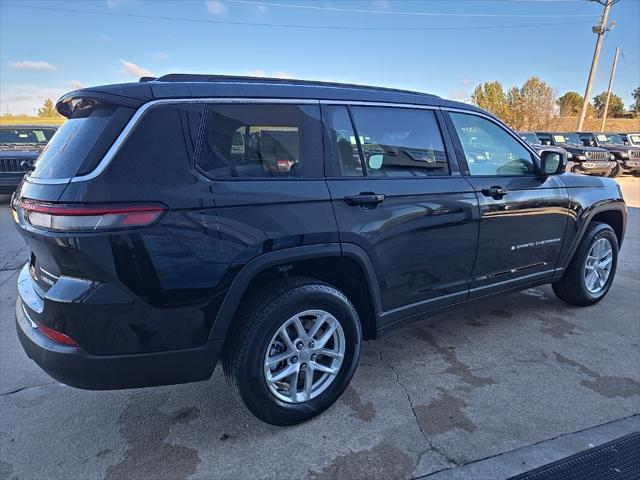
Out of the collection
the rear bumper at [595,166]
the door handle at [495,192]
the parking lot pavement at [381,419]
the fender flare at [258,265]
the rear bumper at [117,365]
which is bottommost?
the parking lot pavement at [381,419]

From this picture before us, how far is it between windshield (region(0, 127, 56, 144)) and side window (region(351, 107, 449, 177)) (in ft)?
36.9

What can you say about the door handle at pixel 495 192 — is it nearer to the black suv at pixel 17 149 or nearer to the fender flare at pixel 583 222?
the fender flare at pixel 583 222

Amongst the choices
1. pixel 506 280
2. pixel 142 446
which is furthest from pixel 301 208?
pixel 506 280

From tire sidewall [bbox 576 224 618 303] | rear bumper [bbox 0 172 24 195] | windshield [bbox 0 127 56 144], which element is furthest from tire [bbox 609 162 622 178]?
rear bumper [bbox 0 172 24 195]

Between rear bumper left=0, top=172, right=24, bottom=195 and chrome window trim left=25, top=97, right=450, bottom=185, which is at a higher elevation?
chrome window trim left=25, top=97, right=450, bottom=185

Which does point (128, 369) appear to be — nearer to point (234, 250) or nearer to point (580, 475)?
point (234, 250)

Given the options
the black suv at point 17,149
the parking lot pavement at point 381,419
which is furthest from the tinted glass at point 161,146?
the black suv at point 17,149

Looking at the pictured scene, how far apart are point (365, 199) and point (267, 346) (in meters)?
0.99

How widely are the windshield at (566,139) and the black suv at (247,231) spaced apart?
17715 mm

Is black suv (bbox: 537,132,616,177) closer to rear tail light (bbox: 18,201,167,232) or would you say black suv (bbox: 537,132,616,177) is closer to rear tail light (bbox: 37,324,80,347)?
rear tail light (bbox: 18,201,167,232)

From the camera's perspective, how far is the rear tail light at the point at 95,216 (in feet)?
6.18

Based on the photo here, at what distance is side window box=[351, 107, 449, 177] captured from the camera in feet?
8.94

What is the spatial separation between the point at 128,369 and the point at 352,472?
3.89ft

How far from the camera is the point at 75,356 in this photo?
2.01 m
